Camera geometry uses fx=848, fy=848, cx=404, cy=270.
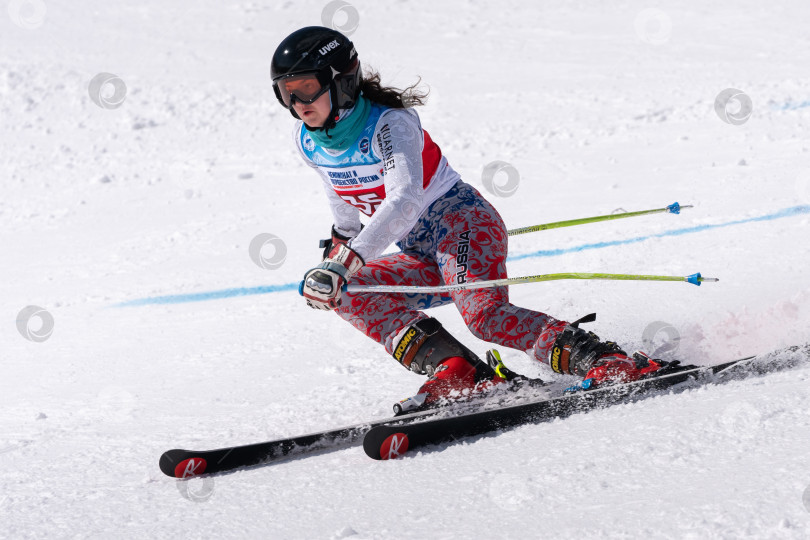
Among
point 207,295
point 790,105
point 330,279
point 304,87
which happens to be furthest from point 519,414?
point 790,105

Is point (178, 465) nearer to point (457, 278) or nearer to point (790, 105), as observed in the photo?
point (457, 278)

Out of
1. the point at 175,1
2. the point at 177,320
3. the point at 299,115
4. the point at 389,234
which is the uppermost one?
the point at 175,1

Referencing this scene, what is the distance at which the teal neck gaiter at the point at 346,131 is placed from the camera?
3.42 m

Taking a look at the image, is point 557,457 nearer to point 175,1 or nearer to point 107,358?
point 107,358

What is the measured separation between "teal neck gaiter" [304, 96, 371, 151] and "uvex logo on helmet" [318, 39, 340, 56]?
233mm

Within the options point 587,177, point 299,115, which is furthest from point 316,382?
point 587,177

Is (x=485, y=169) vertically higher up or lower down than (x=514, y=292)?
higher up

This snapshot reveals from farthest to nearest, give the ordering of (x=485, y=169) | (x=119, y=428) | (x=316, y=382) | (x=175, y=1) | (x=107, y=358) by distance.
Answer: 1. (x=175, y=1)
2. (x=485, y=169)
3. (x=107, y=358)
4. (x=316, y=382)
5. (x=119, y=428)

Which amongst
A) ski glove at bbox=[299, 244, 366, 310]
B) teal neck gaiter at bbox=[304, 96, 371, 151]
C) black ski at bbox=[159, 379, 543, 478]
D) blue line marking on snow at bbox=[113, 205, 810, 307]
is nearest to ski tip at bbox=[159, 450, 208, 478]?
black ski at bbox=[159, 379, 543, 478]

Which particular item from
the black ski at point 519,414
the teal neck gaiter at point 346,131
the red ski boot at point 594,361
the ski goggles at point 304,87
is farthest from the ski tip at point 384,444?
the ski goggles at point 304,87

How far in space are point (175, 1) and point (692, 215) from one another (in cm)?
1093

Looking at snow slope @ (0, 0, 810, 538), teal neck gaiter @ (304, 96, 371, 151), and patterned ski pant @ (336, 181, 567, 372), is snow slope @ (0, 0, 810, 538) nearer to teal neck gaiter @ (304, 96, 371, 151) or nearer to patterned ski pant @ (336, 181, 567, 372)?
patterned ski pant @ (336, 181, 567, 372)

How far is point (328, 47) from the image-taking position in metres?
3.33

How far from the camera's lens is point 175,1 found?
14430 mm
